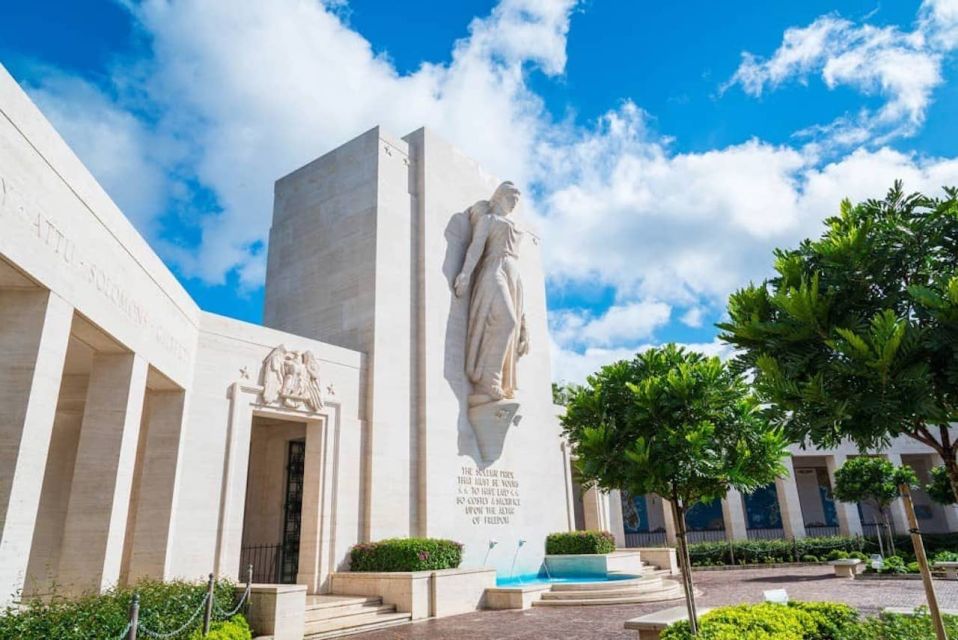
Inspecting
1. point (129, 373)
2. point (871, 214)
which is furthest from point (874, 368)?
point (129, 373)

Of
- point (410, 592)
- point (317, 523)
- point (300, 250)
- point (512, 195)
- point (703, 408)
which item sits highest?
point (512, 195)

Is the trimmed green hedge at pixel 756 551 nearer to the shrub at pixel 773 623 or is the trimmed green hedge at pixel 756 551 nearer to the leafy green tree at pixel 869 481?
the leafy green tree at pixel 869 481

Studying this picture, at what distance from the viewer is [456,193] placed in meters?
19.9

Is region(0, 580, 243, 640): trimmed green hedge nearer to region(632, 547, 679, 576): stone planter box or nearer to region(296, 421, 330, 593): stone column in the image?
region(296, 421, 330, 593): stone column

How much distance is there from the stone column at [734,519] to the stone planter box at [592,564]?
37.2 feet

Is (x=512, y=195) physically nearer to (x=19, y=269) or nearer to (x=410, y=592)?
(x=410, y=592)

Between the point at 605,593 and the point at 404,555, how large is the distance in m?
4.63

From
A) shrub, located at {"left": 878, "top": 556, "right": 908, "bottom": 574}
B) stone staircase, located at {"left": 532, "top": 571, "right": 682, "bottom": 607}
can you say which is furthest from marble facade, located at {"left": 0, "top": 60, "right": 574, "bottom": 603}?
shrub, located at {"left": 878, "top": 556, "right": 908, "bottom": 574}

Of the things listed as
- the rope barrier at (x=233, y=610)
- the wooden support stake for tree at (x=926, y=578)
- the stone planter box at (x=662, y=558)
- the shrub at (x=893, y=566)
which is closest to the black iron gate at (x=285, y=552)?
the rope barrier at (x=233, y=610)

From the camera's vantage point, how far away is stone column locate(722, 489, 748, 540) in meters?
27.9

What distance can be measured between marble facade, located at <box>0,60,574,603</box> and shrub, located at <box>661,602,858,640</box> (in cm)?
761

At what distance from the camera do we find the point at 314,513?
14.2 metres

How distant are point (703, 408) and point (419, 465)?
32.0 feet

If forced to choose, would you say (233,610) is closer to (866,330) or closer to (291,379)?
(291,379)
